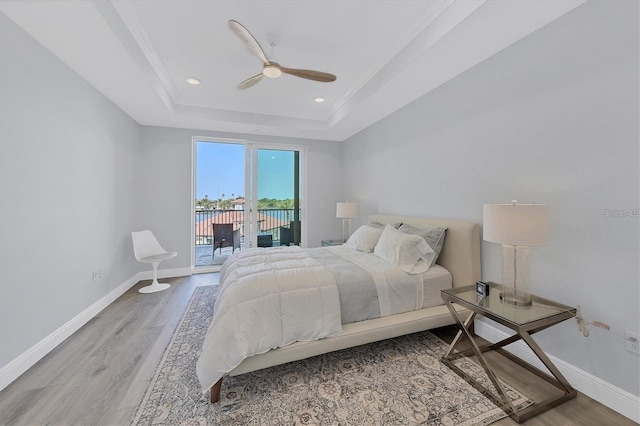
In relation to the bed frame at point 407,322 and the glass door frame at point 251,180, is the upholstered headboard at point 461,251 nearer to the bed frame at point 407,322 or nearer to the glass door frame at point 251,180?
the bed frame at point 407,322

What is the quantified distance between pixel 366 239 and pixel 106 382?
106 inches

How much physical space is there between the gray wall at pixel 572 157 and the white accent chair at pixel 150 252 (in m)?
4.12

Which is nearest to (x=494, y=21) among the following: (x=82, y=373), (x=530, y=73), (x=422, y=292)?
(x=530, y=73)

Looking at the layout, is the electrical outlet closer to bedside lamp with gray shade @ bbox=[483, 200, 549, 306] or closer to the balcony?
bedside lamp with gray shade @ bbox=[483, 200, 549, 306]

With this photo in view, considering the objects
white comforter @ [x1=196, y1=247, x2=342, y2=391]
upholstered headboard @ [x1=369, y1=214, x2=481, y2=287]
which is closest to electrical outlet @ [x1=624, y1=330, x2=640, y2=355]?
upholstered headboard @ [x1=369, y1=214, x2=481, y2=287]

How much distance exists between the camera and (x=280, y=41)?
245 centimetres

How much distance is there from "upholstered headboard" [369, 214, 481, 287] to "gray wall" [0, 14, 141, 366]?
3.66 meters

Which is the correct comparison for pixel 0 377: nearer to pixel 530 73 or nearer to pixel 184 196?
pixel 184 196

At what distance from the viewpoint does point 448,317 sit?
2.26 m

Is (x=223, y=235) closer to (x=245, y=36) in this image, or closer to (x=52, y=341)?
(x=52, y=341)

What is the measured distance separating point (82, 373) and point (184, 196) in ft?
9.99

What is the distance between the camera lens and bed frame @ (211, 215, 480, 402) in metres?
1.72

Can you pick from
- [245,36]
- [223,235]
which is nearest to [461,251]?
[245,36]

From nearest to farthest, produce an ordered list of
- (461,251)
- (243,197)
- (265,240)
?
(461,251) → (243,197) → (265,240)
